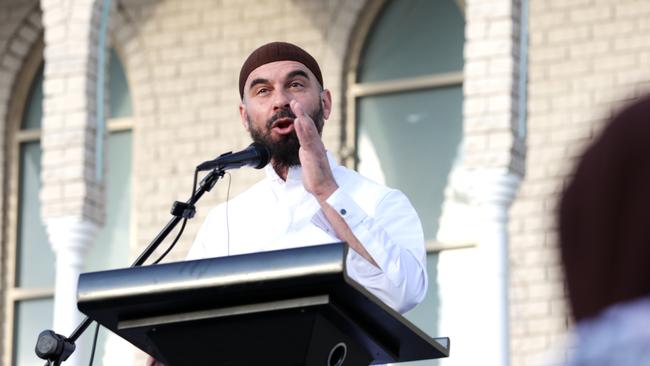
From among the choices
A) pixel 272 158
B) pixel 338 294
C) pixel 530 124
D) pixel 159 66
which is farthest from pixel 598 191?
pixel 159 66

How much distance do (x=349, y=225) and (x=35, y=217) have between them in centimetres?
953

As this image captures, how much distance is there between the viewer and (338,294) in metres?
3.21

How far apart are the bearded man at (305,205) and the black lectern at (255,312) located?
0.39 meters

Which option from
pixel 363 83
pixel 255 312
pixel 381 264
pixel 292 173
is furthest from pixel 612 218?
pixel 363 83

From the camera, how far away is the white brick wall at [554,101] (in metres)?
10.7

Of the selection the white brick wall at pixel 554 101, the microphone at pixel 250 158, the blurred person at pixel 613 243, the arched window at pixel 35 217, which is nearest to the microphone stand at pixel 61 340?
the microphone at pixel 250 158

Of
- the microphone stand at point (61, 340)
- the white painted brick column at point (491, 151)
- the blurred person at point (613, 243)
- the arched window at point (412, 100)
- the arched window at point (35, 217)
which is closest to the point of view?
the blurred person at point (613, 243)

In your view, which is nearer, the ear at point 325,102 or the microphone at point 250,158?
the microphone at point 250,158

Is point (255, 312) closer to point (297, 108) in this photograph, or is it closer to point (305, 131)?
point (305, 131)

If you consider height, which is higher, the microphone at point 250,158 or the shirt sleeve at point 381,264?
the microphone at point 250,158

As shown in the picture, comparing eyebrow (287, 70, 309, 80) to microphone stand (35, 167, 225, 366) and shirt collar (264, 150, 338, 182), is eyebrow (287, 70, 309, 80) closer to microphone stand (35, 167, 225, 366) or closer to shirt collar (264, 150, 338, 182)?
shirt collar (264, 150, 338, 182)

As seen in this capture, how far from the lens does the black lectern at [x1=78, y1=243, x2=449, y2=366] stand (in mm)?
3191

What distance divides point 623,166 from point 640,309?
0.14 meters

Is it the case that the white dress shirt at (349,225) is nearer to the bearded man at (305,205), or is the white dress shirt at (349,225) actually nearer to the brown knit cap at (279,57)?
the bearded man at (305,205)
